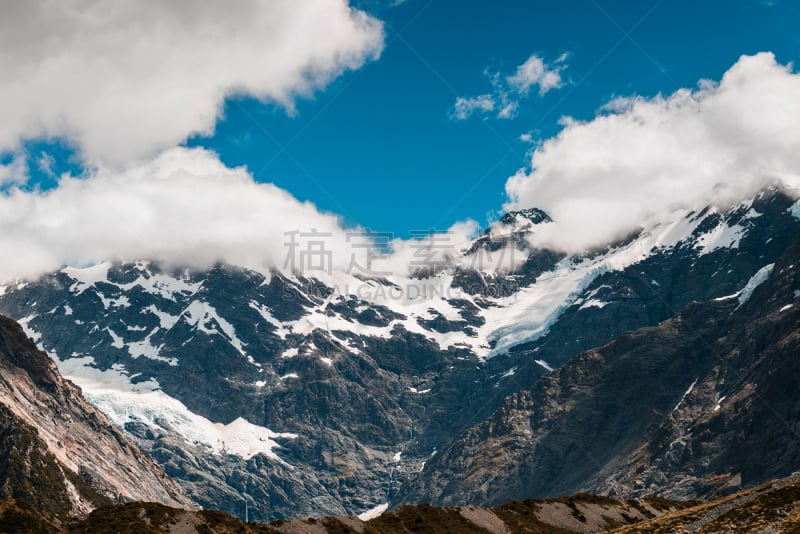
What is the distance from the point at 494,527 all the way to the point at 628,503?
164ft

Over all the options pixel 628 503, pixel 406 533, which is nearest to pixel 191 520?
pixel 406 533

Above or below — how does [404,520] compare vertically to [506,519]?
above

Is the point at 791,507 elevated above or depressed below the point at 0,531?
below

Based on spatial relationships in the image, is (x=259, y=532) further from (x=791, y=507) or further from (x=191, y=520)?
(x=791, y=507)

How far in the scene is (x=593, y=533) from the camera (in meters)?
166

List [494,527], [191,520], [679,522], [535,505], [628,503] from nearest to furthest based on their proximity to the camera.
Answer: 1. [679,522]
2. [191,520]
3. [494,527]
4. [535,505]
5. [628,503]

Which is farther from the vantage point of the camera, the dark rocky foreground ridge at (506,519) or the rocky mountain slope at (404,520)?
the rocky mountain slope at (404,520)

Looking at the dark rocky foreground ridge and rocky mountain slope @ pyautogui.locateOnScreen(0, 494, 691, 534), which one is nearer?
the dark rocky foreground ridge

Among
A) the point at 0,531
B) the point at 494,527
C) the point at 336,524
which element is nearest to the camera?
the point at 0,531

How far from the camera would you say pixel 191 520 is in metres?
127

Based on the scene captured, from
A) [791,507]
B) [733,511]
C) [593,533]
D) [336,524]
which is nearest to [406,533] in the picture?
[336,524]

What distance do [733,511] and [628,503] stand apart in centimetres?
9178

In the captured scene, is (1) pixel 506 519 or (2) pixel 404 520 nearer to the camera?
(2) pixel 404 520

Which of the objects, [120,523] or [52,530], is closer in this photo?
[52,530]
